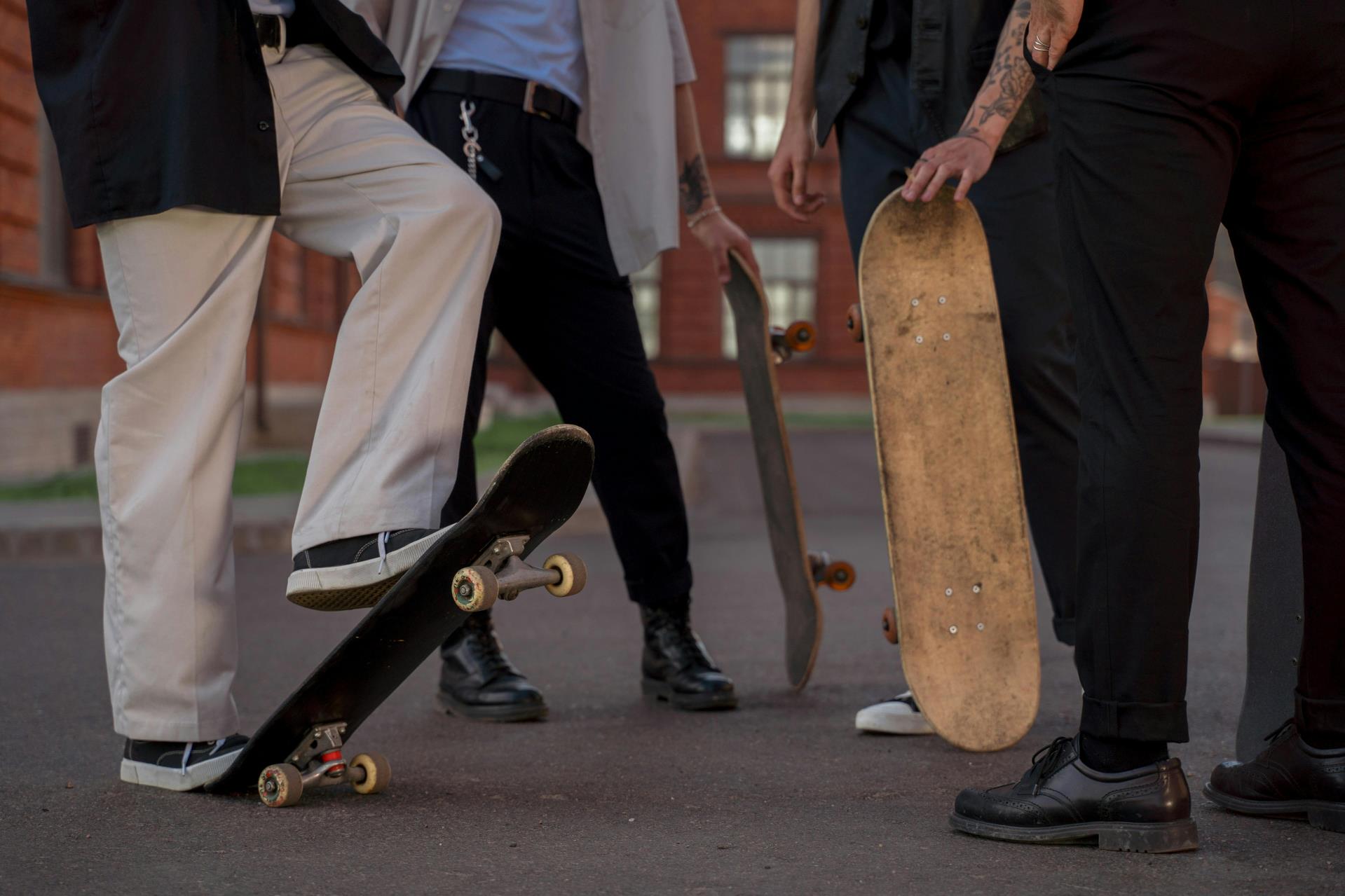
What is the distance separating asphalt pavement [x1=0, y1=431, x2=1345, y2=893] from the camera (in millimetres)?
2055

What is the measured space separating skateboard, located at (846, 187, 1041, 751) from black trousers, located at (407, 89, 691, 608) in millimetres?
635

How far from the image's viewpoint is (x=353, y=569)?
2361 mm

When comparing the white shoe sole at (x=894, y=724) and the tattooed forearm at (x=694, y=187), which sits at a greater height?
the tattooed forearm at (x=694, y=187)

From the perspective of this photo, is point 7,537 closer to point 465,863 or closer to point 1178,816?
point 465,863

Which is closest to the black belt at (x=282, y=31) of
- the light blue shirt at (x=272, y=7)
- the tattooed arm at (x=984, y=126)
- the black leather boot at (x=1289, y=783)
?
the light blue shirt at (x=272, y=7)

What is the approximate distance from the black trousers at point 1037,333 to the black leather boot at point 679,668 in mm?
790

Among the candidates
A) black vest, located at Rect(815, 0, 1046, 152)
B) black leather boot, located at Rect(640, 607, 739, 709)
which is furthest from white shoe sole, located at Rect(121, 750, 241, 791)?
black vest, located at Rect(815, 0, 1046, 152)

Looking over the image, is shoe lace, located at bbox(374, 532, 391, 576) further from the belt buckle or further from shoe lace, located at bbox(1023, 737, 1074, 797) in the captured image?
the belt buckle

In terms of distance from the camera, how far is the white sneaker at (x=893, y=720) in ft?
10.2

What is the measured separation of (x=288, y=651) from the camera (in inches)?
169

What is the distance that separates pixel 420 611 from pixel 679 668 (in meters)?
1.24

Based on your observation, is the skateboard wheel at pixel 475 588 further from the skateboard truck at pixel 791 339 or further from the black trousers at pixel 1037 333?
the skateboard truck at pixel 791 339

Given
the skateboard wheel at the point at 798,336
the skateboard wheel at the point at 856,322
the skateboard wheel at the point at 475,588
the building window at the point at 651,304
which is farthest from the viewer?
the building window at the point at 651,304

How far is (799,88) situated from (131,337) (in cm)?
171
